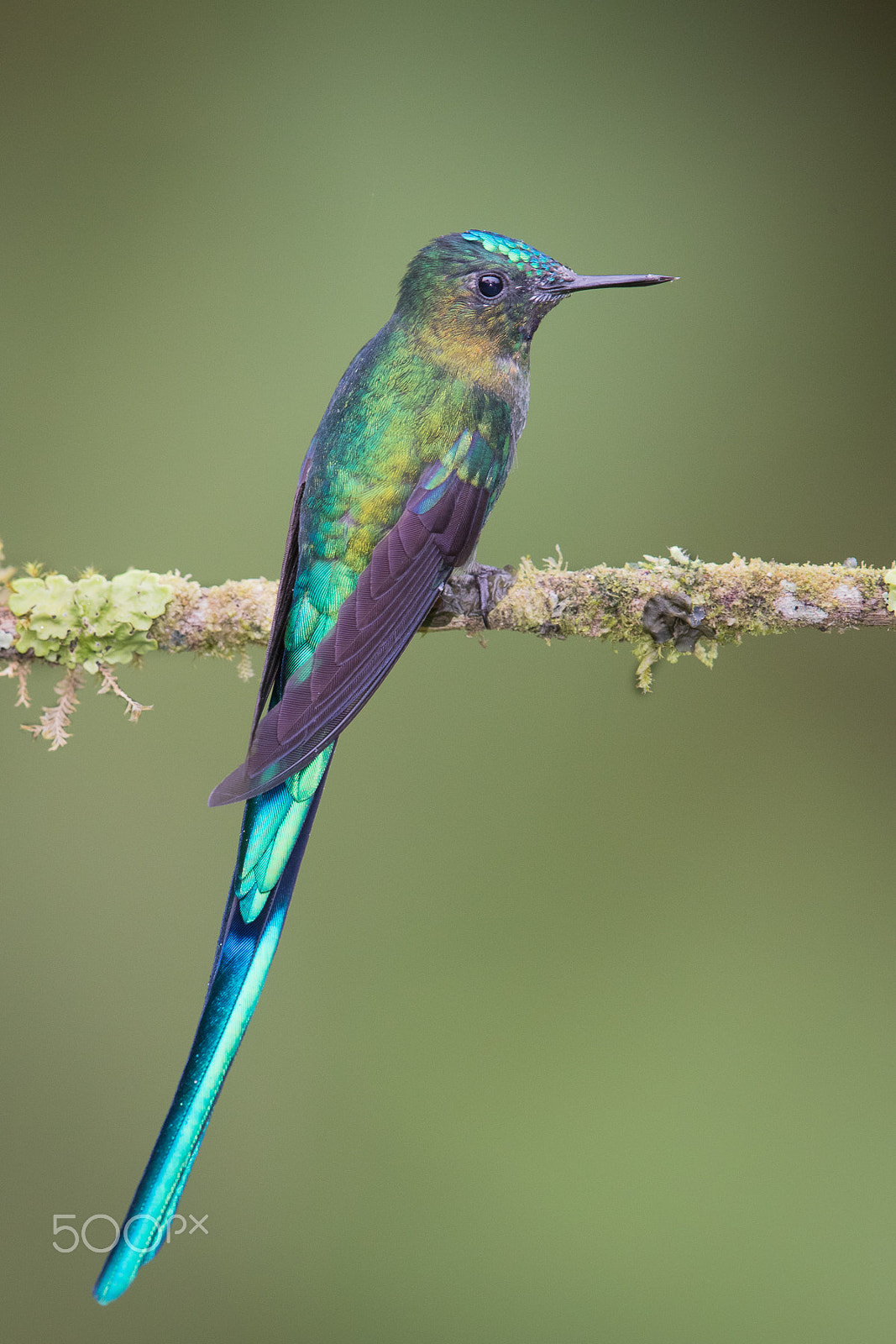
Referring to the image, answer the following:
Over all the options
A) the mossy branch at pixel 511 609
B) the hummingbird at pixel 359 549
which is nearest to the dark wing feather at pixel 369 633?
the hummingbird at pixel 359 549

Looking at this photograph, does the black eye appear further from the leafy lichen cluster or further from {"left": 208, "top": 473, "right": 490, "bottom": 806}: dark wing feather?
the leafy lichen cluster

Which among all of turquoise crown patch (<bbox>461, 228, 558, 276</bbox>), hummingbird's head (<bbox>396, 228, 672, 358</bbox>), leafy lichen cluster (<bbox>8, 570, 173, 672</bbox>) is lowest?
leafy lichen cluster (<bbox>8, 570, 173, 672</bbox>)

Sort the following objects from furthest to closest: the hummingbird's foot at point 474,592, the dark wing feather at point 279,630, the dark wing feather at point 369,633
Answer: the hummingbird's foot at point 474,592, the dark wing feather at point 279,630, the dark wing feather at point 369,633

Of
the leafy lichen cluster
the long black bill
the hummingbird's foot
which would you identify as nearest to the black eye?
the long black bill

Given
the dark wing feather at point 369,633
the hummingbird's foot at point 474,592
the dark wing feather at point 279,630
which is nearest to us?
the dark wing feather at point 369,633

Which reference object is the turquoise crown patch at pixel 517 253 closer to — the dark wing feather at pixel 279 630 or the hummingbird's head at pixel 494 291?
the hummingbird's head at pixel 494 291

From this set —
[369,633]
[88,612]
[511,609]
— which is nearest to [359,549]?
[369,633]

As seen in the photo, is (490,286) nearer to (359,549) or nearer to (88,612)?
(359,549)
